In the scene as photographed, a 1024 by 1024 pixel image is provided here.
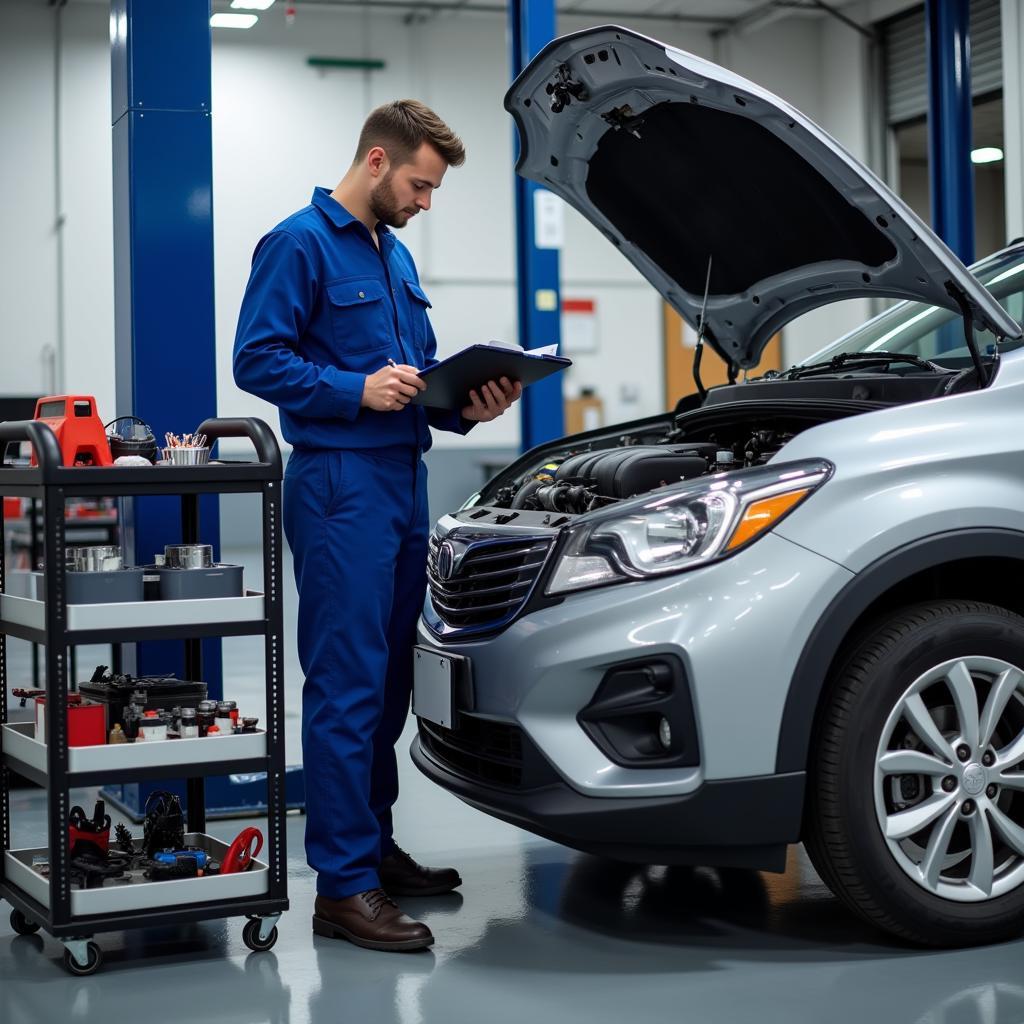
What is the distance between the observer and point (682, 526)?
99.7 inches

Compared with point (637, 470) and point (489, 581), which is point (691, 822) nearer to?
point (489, 581)

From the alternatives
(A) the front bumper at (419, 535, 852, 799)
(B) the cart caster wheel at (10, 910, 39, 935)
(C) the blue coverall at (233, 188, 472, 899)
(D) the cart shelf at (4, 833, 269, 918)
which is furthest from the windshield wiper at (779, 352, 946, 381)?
(B) the cart caster wheel at (10, 910, 39, 935)

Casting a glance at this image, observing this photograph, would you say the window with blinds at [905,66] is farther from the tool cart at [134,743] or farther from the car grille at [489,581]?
the tool cart at [134,743]

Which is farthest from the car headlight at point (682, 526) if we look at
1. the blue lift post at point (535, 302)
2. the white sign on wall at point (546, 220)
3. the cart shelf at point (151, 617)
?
the white sign on wall at point (546, 220)

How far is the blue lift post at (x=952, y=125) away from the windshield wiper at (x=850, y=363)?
3.35 meters

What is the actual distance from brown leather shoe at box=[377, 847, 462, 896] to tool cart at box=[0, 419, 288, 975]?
398mm

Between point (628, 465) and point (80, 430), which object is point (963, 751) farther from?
point (80, 430)

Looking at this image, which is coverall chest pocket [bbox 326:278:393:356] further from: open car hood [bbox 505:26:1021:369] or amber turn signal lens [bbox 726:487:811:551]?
amber turn signal lens [bbox 726:487:811:551]

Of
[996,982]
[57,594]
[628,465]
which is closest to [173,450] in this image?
[57,594]

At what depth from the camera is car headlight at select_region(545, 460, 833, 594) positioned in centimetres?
248

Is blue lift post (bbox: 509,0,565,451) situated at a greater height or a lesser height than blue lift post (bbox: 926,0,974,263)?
lesser

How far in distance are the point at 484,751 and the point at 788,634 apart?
0.65 meters

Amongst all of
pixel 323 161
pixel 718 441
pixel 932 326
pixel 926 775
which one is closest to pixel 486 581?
pixel 718 441

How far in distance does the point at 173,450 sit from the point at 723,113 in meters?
1.32
